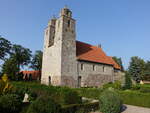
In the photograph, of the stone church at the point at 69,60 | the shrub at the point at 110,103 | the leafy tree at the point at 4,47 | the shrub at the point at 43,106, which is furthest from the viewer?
the leafy tree at the point at 4,47

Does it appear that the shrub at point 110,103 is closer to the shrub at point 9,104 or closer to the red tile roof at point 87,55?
the shrub at point 9,104

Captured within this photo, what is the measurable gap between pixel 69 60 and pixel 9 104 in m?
15.6

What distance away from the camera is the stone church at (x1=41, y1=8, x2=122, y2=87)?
912 inches

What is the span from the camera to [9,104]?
27.8 ft

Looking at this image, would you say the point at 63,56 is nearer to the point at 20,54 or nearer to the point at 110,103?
the point at 110,103

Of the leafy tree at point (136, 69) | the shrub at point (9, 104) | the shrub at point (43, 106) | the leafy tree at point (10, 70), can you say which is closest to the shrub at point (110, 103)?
the shrub at point (43, 106)

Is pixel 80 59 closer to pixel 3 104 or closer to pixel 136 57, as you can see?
pixel 3 104

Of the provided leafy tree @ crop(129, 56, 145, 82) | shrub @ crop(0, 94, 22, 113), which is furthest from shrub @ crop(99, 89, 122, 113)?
leafy tree @ crop(129, 56, 145, 82)

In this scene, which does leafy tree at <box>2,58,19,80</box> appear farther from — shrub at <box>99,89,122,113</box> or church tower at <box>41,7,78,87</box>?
shrub at <box>99,89,122,113</box>

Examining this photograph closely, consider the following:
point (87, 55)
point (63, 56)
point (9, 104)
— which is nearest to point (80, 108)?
point (9, 104)

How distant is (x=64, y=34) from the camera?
23.8 m

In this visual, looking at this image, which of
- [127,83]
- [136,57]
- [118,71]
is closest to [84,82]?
[127,83]

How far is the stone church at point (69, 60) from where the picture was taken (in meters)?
23.2

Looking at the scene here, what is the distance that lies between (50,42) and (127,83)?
1674cm
